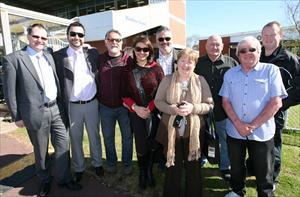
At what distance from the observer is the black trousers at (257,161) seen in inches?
111

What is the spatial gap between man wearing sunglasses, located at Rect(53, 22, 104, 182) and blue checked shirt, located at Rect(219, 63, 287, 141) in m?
1.98

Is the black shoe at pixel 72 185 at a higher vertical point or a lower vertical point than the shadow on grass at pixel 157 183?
higher

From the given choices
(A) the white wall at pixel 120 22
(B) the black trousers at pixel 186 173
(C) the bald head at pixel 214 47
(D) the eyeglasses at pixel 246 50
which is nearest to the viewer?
(D) the eyeglasses at pixel 246 50

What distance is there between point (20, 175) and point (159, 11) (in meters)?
25.9

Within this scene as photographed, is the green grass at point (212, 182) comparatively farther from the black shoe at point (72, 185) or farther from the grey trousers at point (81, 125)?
the grey trousers at point (81, 125)

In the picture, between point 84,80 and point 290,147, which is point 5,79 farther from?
point 290,147

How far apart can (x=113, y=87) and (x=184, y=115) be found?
4.21 feet

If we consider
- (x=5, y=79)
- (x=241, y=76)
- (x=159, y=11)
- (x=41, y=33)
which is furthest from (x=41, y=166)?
(x=159, y=11)

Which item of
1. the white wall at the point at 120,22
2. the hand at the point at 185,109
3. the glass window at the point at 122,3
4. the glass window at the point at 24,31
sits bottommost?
the hand at the point at 185,109

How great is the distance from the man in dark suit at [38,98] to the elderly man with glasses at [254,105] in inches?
90.0

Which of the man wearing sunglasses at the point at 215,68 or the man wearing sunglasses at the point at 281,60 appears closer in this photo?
the man wearing sunglasses at the point at 281,60

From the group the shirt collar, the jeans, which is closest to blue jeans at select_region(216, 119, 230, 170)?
the jeans

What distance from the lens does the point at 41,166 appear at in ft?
11.5

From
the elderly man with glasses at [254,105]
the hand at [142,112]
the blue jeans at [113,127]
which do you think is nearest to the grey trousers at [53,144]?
the blue jeans at [113,127]
